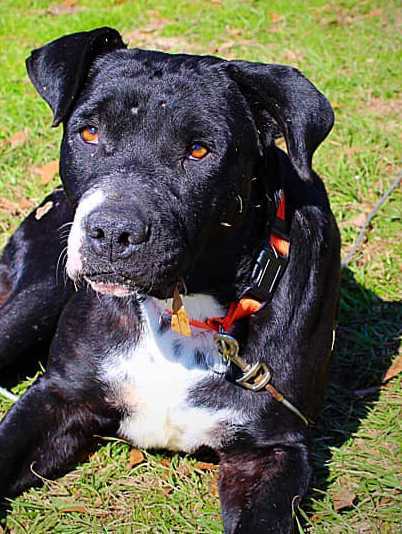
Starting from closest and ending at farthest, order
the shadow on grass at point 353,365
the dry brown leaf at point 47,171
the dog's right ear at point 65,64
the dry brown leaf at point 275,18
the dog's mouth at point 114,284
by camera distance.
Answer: the dog's mouth at point 114,284 < the dog's right ear at point 65,64 < the shadow on grass at point 353,365 < the dry brown leaf at point 47,171 < the dry brown leaf at point 275,18

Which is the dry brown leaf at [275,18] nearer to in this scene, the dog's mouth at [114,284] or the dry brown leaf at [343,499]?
the dry brown leaf at [343,499]

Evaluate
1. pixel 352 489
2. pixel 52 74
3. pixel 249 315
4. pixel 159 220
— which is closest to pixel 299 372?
pixel 249 315

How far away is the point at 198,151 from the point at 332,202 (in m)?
2.38

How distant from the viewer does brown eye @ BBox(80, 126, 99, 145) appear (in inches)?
106

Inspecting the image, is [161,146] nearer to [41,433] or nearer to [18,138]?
[41,433]

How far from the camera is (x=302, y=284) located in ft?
9.96

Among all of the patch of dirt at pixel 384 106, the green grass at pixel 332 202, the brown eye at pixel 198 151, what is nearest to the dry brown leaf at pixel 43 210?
the green grass at pixel 332 202

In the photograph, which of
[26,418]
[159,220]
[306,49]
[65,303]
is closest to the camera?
[159,220]

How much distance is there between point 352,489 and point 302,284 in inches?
30.1

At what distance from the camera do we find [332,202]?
4914 millimetres

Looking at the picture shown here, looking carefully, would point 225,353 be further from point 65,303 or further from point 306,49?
point 306,49

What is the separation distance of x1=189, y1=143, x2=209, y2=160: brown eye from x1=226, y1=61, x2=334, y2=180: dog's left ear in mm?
252

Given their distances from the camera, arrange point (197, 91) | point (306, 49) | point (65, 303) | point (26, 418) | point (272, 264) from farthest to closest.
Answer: point (306, 49)
point (65, 303)
point (26, 418)
point (272, 264)
point (197, 91)

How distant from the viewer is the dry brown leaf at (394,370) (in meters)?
3.76
